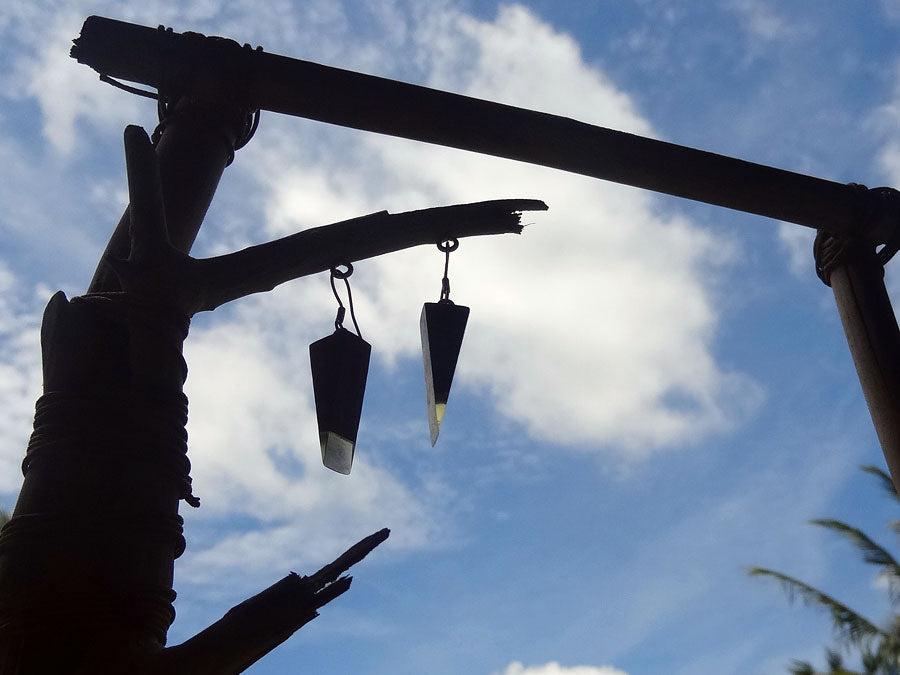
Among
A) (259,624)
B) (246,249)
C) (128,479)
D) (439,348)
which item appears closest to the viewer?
(259,624)

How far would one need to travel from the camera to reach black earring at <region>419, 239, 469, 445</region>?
7.38ft

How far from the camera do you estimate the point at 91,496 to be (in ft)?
5.03

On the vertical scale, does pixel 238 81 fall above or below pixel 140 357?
above

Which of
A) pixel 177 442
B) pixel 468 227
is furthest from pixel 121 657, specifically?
pixel 468 227

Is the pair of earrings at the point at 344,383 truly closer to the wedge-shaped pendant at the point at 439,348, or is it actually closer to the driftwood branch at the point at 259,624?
the wedge-shaped pendant at the point at 439,348

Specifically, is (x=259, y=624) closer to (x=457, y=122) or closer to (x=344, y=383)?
(x=344, y=383)

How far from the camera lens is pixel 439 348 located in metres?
2.28

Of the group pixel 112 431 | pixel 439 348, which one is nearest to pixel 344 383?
pixel 439 348

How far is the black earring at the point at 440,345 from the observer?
2.25m

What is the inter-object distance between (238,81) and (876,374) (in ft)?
7.73

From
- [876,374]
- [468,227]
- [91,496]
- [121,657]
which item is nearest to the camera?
[121,657]

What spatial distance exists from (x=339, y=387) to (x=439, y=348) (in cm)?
32

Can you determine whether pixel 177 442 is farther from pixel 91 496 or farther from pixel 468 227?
pixel 468 227

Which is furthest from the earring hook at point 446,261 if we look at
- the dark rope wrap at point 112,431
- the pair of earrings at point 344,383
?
the dark rope wrap at point 112,431
